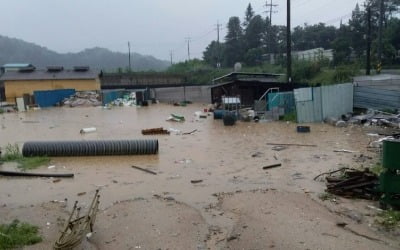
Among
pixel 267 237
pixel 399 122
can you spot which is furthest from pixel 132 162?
pixel 399 122

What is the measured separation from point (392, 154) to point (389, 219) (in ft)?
3.54

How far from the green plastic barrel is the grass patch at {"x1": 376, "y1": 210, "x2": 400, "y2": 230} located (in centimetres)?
77

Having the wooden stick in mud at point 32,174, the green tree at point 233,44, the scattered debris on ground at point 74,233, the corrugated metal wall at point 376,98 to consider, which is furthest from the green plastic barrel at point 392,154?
the green tree at point 233,44

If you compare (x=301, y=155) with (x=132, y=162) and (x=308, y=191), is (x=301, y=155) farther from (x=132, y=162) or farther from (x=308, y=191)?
(x=132, y=162)

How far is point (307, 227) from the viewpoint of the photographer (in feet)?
20.8

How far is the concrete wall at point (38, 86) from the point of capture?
48.8 meters

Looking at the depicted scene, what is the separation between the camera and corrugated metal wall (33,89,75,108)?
40938mm

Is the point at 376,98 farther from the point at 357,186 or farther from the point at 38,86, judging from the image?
the point at 38,86

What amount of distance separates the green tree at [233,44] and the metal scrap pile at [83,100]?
33351 millimetres

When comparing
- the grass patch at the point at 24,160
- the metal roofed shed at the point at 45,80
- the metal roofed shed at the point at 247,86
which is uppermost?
the metal roofed shed at the point at 45,80

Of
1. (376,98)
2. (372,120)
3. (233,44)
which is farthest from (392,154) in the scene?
(233,44)

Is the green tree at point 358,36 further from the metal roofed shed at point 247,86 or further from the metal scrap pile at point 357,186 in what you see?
the metal scrap pile at point 357,186

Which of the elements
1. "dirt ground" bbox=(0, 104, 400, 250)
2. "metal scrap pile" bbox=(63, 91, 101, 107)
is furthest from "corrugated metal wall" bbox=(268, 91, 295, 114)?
"metal scrap pile" bbox=(63, 91, 101, 107)

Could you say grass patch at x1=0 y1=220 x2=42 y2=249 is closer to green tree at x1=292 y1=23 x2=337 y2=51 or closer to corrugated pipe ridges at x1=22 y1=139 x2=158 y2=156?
corrugated pipe ridges at x1=22 y1=139 x2=158 y2=156
